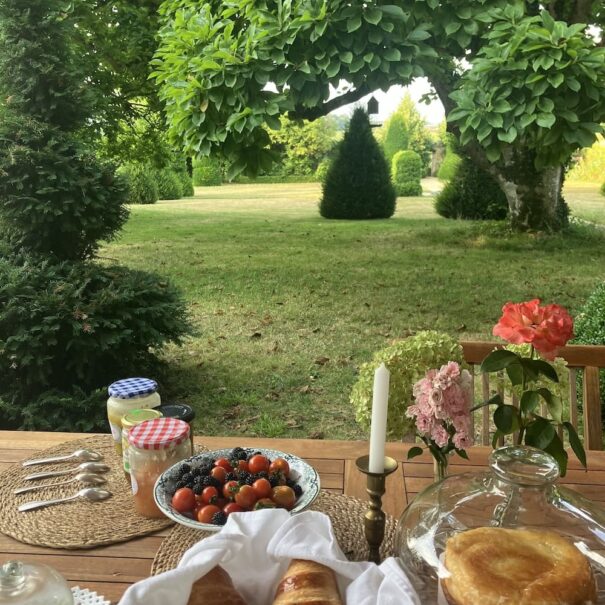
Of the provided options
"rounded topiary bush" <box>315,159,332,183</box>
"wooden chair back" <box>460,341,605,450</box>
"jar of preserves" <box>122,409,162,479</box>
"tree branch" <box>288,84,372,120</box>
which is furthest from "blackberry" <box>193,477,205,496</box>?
"rounded topiary bush" <box>315,159,332,183</box>

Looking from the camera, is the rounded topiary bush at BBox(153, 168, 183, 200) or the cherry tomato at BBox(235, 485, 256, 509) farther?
the rounded topiary bush at BBox(153, 168, 183, 200)

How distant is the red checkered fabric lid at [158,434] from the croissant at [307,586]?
0.28 m

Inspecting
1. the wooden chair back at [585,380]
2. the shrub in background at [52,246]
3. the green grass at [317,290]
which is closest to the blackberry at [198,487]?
the wooden chair back at [585,380]

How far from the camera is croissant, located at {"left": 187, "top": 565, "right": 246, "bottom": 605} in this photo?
1.71 ft

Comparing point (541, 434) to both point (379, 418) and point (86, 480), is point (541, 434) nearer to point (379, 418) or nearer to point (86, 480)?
point (379, 418)

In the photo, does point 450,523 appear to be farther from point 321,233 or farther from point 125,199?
point 321,233

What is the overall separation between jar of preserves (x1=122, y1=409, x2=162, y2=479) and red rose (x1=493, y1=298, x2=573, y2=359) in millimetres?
465

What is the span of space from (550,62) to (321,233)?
403cm

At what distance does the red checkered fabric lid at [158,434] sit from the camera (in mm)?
762

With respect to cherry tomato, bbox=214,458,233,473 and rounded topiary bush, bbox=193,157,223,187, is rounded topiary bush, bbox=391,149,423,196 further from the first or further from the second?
cherry tomato, bbox=214,458,233,473

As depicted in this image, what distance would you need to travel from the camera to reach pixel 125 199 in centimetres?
228

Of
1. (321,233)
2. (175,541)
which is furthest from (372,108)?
(175,541)

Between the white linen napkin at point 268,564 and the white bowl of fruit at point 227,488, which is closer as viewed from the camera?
the white linen napkin at point 268,564

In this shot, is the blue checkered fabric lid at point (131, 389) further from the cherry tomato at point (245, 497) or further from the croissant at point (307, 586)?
the croissant at point (307, 586)
